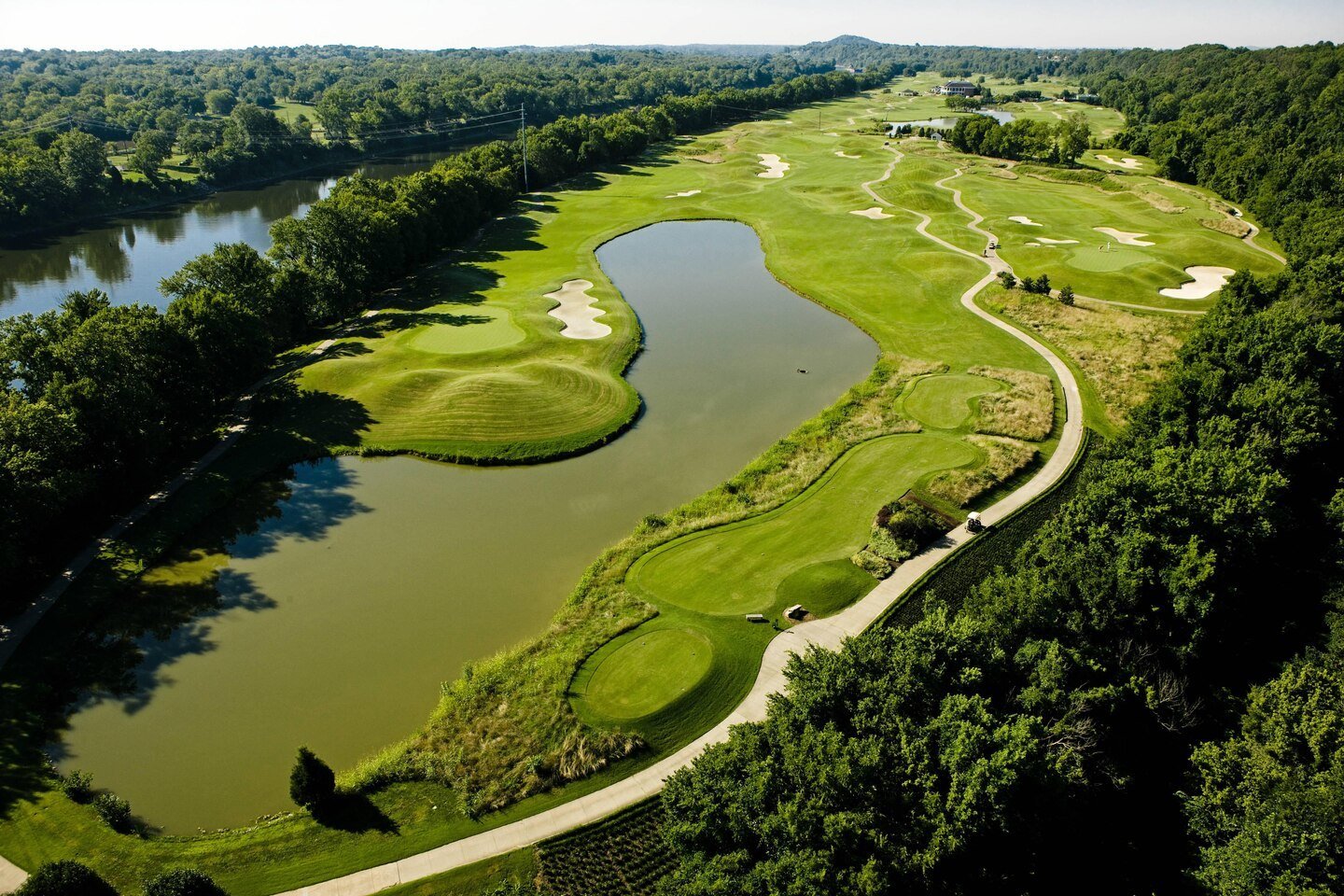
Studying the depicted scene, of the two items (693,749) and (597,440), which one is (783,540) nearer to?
(693,749)

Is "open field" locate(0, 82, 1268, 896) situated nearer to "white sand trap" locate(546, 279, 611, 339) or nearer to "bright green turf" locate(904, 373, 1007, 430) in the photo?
"bright green turf" locate(904, 373, 1007, 430)

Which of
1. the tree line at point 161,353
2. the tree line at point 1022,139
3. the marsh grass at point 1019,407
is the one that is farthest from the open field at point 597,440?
the tree line at point 1022,139

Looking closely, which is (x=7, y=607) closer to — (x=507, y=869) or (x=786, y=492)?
(x=507, y=869)

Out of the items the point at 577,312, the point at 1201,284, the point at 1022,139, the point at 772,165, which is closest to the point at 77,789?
the point at 577,312

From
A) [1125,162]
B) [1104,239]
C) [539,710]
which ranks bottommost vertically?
[539,710]

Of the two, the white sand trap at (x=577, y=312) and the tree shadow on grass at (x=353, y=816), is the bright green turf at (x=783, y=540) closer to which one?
the tree shadow on grass at (x=353, y=816)

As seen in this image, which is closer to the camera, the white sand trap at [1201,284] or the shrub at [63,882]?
the shrub at [63,882]

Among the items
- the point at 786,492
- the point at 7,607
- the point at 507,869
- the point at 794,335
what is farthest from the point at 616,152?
the point at 507,869
